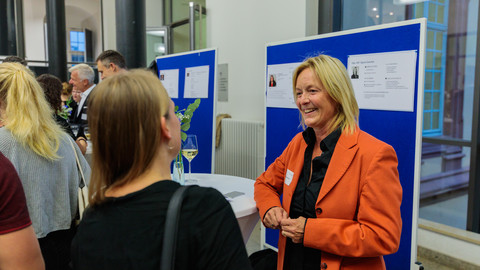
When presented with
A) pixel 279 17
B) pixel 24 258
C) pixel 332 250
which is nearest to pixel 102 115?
pixel 24 258

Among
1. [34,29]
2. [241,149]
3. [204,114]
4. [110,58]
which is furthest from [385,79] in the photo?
[34,29]

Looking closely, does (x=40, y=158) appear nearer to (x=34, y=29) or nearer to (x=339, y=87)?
(x=339, y=87)

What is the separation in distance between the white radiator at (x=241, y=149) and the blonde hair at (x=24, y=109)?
9.12 feet

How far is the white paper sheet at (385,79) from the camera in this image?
192 centimetres

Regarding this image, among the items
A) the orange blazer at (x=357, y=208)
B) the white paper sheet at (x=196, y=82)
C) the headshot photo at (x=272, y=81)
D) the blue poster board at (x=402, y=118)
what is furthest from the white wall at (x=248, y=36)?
the orange blazer at (x=357, y=208)

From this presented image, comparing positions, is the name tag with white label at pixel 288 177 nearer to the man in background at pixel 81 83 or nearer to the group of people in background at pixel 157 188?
the group of people in background at pixel 157 188

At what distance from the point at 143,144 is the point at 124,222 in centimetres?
17

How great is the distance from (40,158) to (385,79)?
177cm

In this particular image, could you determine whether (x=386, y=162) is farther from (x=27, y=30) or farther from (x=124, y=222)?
(x=27, y=30)

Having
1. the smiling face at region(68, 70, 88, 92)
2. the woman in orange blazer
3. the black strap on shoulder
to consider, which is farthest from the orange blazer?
the smiling face at region(68, 70, 88, 92)

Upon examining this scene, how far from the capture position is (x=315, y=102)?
1.54 meters

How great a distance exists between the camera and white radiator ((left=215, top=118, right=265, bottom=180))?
4246 mm

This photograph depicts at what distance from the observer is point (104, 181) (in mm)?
841

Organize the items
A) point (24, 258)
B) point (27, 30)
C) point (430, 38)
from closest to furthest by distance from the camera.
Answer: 1. point (24, 258)
2. point (430, 38)
3. point (27, 30)
